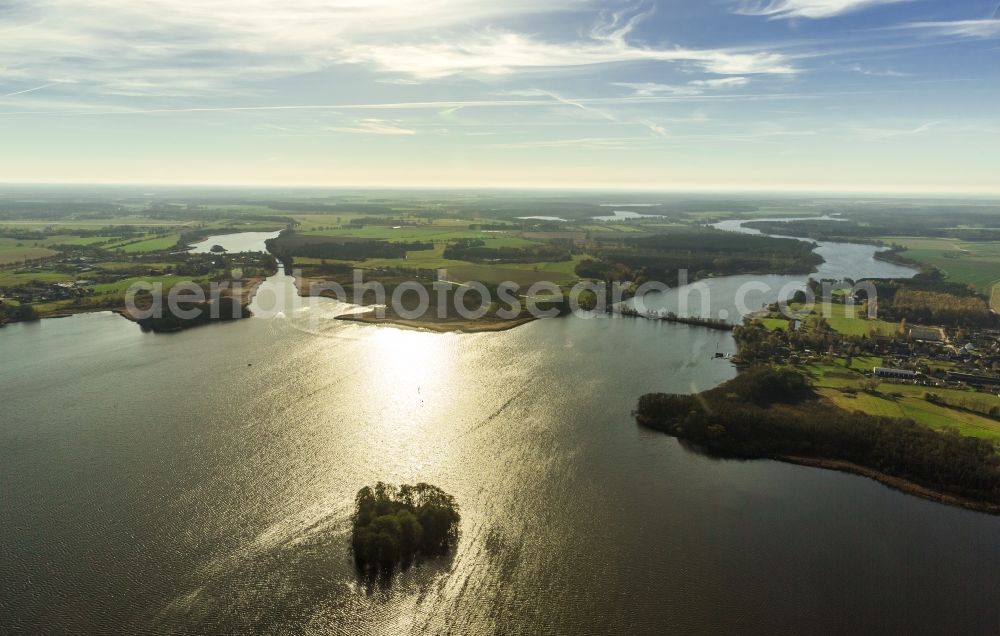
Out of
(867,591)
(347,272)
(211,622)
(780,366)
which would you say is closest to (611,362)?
(780,366)

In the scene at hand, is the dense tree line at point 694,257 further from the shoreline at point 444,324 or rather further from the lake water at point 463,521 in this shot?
the lake water at point 463,521

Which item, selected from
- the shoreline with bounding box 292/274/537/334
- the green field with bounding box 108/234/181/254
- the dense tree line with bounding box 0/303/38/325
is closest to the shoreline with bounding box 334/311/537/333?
the shoreline with bounding box 292/274/537/334

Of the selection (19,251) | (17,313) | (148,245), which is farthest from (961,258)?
(19,251)

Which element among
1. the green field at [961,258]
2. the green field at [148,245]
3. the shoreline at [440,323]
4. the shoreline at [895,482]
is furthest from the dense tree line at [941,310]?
the green field at [148,245]

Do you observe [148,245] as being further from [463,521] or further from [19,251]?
[463,521]

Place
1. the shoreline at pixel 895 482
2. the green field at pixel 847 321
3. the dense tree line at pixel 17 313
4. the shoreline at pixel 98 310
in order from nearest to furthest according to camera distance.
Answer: the shoreline at pixel 895 482
the green field at pixel 847 321
the dense tree line at pixel 17 313
the shoreline at pixel 98 310
